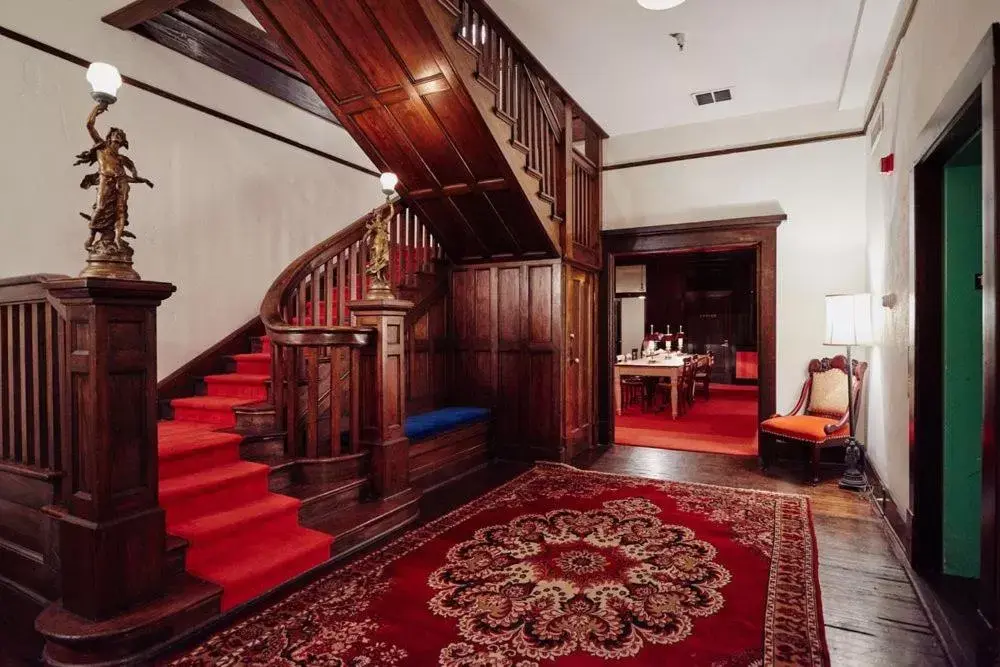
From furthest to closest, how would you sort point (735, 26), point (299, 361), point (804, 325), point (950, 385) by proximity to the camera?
1. point (804, 325)
2. point (735, 26)
3. point (299, 361)
4. point (950, 385)

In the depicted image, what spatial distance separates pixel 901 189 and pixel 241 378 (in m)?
4.76

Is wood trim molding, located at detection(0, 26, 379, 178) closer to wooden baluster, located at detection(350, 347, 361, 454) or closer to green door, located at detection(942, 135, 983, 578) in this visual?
wooden baluster, located at detection(350, 347, 361, 454)

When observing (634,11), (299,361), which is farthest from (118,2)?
(634,11)

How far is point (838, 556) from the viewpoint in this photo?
128 inches

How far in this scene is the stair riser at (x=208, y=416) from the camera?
12.8 feet

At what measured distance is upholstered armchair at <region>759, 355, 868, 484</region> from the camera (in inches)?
189

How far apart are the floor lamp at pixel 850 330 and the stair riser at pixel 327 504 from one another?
3917 millimetres

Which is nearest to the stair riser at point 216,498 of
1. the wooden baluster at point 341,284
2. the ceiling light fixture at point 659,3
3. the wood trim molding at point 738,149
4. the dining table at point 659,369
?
the wooden baluster at point 341,284

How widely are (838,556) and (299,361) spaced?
3.50 m

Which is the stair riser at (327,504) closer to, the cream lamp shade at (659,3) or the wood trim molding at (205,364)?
the wood trim molding at (205,364)

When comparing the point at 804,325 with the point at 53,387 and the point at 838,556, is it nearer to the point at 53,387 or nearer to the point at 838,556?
the point at 838,556

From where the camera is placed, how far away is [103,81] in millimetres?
Answer: 2211

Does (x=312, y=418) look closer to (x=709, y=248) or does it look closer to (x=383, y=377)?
(x=383, y=377)

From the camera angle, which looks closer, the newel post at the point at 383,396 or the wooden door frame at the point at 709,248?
the newel post at the point at 383,396
